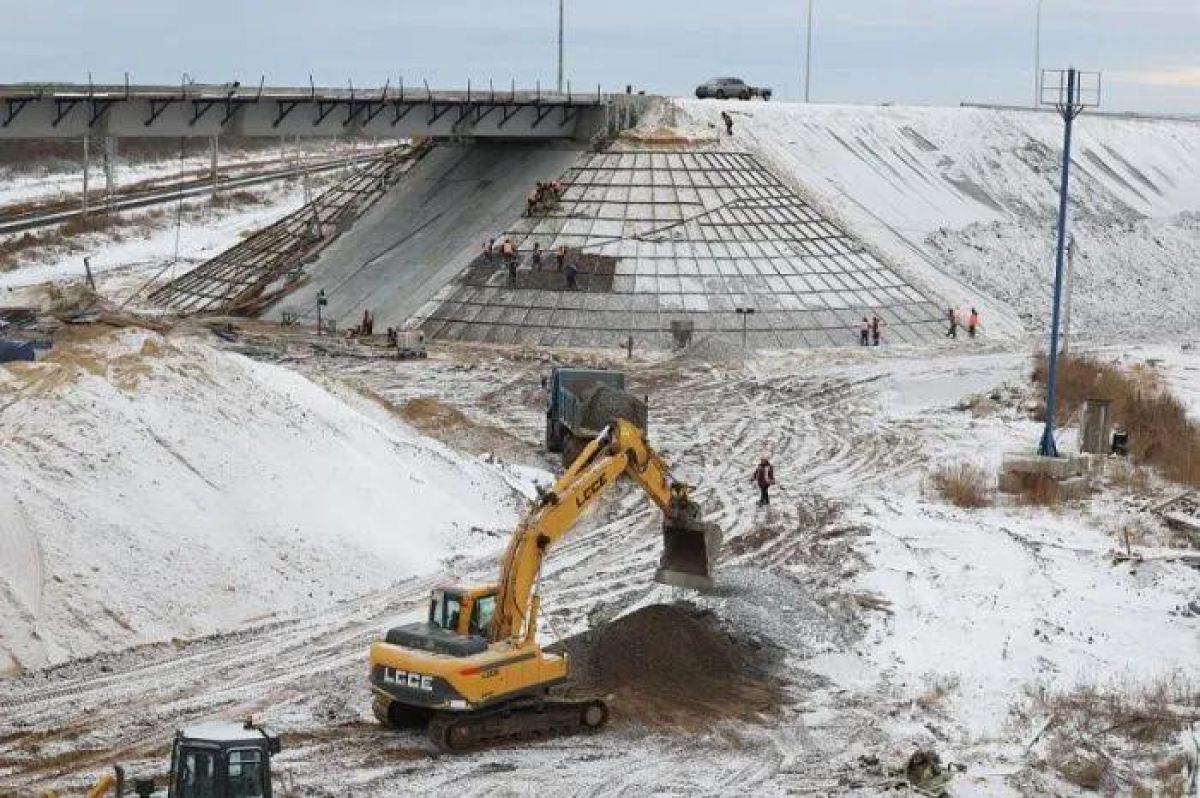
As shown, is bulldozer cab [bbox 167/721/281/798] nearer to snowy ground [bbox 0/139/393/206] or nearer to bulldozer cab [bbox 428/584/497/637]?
bulldozer cab [bbox 428/584/497/637]

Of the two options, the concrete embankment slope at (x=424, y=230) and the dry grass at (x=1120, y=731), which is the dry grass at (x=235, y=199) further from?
the dry grass at (x=1120, y=731)

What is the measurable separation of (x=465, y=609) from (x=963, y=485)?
61.6ft

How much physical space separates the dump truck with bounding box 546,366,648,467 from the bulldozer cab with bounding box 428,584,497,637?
17.2 metres

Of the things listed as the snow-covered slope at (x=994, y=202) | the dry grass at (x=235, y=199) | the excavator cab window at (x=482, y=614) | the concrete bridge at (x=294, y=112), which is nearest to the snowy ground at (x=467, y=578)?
the excavator cab window at (x=482, y=614)

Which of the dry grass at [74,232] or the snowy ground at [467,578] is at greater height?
the dry grass at [74,232]

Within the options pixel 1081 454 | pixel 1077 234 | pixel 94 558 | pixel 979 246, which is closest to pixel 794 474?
pixel 1081 454

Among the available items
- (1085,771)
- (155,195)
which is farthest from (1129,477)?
(155,195)

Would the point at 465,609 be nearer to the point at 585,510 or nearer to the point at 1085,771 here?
the point at 585,510

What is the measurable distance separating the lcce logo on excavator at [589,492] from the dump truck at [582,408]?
49.8ft

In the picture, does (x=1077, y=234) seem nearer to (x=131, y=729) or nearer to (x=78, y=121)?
(x=78, y=121)

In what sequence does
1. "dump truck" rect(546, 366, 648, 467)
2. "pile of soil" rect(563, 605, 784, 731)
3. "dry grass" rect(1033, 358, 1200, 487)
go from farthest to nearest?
1. "dry grass" rect(1033, 358, 1200, 487)
2. "dump truck" rect(546, 366, 648, 467)
3. "pile of soil" rect(563, 605, 784, 731)

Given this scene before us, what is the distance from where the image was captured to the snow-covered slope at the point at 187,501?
2894cm

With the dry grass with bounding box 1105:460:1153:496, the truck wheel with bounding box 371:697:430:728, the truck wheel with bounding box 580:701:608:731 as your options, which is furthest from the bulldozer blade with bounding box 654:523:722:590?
the dry grass with bounding box 1105:460:1153:496

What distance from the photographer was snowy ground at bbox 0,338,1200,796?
78.4ft
